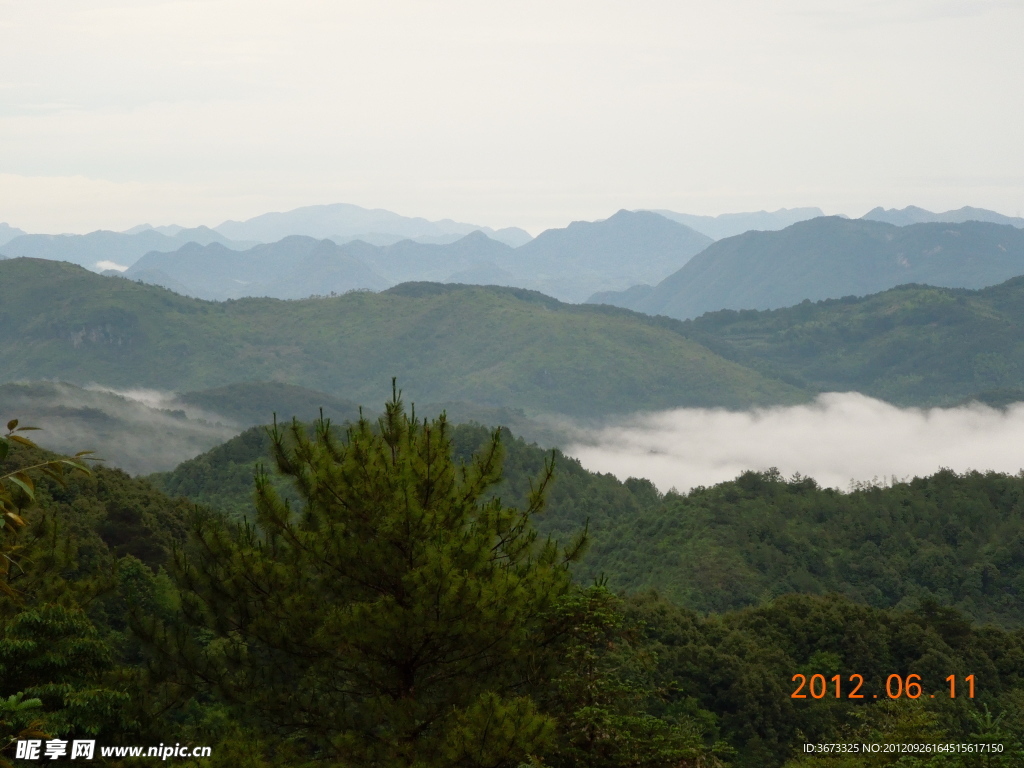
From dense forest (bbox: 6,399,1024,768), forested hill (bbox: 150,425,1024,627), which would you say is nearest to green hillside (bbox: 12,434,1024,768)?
dense forest (bbox: 6,399,1024,768)

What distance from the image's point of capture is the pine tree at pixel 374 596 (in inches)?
723

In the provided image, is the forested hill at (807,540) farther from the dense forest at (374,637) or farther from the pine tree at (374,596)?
the pine tree at (374,596)

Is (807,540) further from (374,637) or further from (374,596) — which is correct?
(374,637)

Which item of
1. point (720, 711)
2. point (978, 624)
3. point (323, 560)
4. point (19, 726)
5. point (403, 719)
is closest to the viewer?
point (19, 726)

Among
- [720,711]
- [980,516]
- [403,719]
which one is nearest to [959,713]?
[720,711]

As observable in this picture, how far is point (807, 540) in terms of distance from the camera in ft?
334

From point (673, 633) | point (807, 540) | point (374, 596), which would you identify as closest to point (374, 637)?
point (374, 596)

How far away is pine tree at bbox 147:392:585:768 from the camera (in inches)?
723

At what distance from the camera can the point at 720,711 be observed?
47438 mm

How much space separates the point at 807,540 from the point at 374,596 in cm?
8883

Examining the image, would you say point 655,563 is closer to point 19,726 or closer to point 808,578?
point 808,578

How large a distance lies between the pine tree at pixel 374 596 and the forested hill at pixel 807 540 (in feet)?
242

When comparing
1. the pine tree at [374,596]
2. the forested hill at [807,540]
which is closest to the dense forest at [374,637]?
the pine tree at [374,596]

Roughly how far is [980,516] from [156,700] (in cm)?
9703
